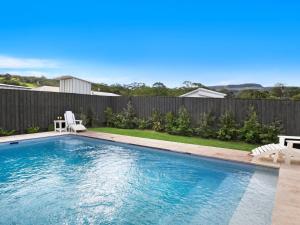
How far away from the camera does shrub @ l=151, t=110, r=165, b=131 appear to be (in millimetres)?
11617

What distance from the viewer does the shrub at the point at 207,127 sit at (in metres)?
9.99

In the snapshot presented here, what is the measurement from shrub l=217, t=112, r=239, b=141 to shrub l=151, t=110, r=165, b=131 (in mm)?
2969

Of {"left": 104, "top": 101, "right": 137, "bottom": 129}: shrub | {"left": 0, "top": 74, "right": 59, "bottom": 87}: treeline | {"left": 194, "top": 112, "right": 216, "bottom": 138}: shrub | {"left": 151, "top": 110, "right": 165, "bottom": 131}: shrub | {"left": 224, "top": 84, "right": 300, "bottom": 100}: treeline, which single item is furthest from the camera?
{"left": 0, "top": 74, "right": 59, "bottom": 87}: treeline

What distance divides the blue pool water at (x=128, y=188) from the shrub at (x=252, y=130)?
3.11 m

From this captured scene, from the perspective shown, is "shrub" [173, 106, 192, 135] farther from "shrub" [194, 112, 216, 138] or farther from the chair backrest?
the chair backrest

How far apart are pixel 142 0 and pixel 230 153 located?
768cm

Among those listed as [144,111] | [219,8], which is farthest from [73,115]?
[219,8]

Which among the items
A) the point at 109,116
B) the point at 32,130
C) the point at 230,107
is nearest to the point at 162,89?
the point at 109,116

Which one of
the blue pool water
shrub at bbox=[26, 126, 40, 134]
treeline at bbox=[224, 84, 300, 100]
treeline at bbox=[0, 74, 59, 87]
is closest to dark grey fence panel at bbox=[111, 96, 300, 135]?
the blue pool water

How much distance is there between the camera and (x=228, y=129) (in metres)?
9.41

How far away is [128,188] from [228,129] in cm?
574

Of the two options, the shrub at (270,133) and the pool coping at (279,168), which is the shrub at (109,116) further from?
the shrub at (270,133)

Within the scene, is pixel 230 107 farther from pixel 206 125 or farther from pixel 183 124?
pixel 183 124

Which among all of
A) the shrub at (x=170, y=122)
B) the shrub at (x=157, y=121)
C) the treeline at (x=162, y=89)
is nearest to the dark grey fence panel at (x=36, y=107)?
the shrub at (x=157, y=121)
